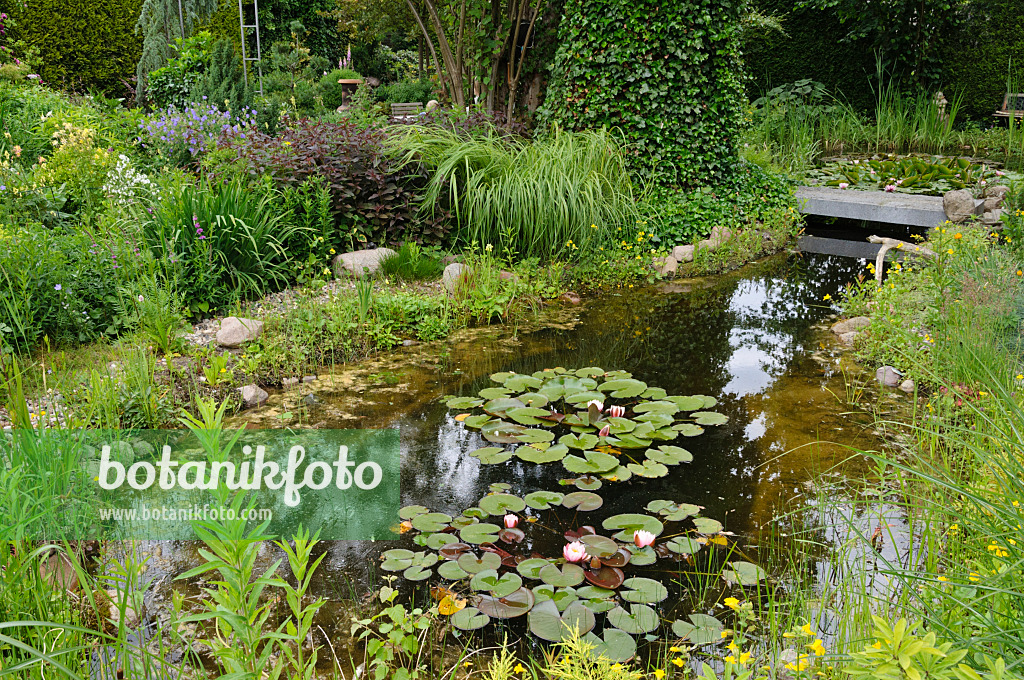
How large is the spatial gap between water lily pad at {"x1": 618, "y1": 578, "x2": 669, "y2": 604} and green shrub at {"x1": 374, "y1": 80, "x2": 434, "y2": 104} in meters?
15.1

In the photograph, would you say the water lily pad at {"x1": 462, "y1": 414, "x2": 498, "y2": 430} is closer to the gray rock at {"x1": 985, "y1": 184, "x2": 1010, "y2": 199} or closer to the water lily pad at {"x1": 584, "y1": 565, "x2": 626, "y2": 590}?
the water lily pad at {"x1": 584, "y1": 565, "x2": 626, "y2": 590}

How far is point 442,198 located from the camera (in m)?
6.10

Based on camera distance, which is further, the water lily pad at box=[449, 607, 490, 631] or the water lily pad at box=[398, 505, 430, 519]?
the water lily pad at box=[398, 505, 430, 519]

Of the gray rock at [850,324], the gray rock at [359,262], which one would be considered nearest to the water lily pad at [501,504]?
the gray rock at [359,262]

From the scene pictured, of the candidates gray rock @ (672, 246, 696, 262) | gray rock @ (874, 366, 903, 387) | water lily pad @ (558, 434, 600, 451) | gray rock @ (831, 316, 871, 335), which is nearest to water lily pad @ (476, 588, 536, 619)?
water lily pad @ (558, 434, 600, 451)

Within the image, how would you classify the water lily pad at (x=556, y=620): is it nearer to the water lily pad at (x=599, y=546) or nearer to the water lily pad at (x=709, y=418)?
the water lily pad at (x=599, y=546)

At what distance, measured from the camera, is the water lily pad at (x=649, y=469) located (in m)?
3.06

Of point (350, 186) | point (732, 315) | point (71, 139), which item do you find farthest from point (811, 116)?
point (71, 139)

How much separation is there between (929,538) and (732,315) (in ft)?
10.6

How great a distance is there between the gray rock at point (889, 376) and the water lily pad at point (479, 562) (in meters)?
2.59

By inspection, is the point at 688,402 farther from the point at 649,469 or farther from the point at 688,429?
the point at 649,469

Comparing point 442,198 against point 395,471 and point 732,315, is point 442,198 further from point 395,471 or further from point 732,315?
point 395,471

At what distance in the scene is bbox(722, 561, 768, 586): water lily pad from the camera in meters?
2.38

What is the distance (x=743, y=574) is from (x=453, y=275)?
3424mm
